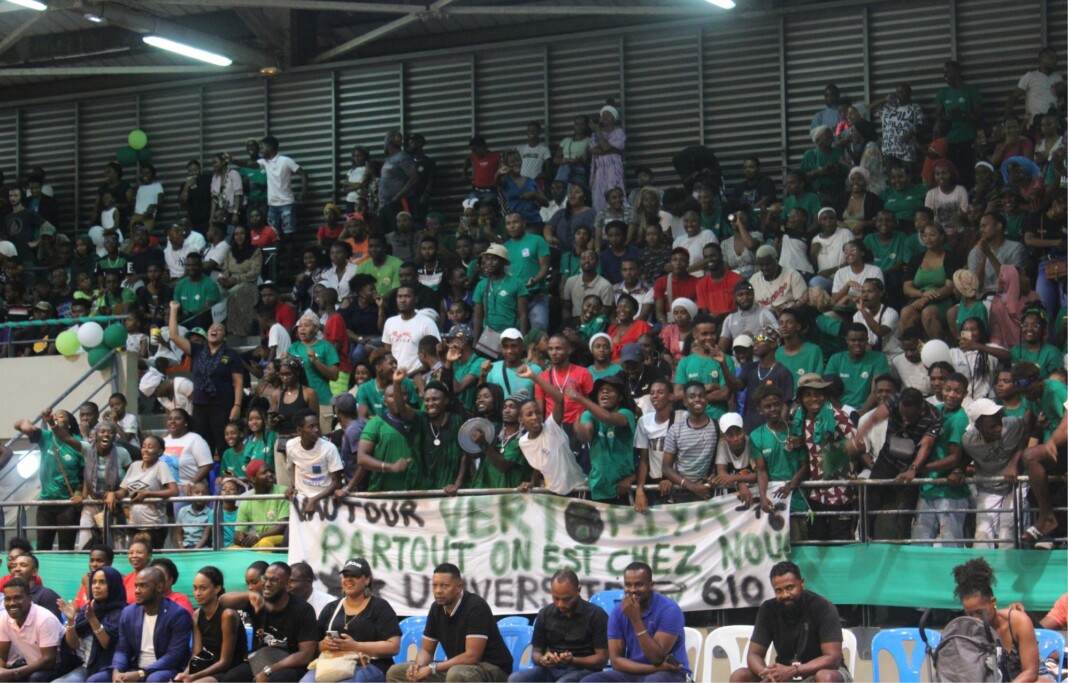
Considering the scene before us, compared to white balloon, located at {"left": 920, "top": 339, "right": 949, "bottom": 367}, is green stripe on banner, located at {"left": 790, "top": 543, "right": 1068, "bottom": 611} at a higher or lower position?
lower

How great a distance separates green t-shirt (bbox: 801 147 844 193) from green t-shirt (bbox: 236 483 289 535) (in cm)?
684

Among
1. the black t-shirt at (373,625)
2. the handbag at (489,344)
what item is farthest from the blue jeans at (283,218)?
the black t-shirt at (373,625)

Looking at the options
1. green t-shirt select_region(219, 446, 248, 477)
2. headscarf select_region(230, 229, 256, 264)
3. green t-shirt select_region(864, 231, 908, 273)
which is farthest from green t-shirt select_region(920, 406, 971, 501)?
headscarf select_region(230, 229, 256, 264)

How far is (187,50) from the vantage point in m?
20.1

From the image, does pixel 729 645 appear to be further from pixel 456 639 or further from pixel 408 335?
pixel 408 335

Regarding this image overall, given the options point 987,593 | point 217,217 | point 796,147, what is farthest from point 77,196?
point 987,593

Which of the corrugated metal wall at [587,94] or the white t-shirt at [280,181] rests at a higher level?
the corrugated metal wall at [587,94]

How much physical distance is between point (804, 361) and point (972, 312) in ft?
5.81

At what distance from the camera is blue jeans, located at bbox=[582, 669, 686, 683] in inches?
400

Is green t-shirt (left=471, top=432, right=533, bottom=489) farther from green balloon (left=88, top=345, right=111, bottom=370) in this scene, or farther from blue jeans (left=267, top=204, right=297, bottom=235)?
blue jeans (left=267, top=204, right=297, bottom=235)

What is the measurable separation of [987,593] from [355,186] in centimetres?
1327

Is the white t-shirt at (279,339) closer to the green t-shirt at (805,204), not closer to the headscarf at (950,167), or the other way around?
the green t-shirt at (805,204)

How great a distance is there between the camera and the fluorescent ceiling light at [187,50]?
63.9 feet

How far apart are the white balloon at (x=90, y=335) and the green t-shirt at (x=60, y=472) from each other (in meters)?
2.51
